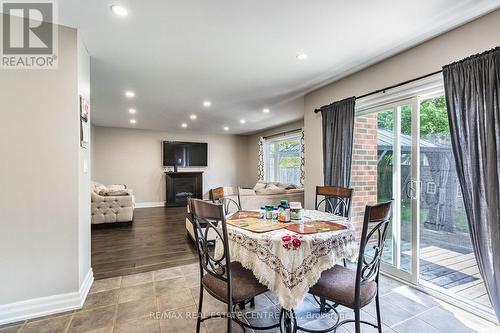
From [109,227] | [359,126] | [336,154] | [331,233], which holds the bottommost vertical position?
[109,227]

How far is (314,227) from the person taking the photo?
1.73m

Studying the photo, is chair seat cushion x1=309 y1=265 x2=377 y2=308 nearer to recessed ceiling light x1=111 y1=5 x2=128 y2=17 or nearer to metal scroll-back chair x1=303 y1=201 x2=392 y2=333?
metal scroll-back chair x1=303 y1=201 x2=392 y2=333

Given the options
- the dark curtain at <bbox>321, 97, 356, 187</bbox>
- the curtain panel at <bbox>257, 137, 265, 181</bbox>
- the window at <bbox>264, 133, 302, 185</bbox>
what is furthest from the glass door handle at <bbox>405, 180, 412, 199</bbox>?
the curtain panel at <bbox>257, 137, 265, 181</bbox>

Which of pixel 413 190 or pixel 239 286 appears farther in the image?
pixel 413 190

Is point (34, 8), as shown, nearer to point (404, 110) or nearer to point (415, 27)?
point (415, 27)

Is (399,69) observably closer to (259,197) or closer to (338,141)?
(338,141)

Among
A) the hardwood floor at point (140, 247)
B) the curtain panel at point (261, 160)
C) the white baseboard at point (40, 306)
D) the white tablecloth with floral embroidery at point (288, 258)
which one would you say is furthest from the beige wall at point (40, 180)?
the curtain panel at point (261, 160)

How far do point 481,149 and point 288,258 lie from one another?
1.73 meters

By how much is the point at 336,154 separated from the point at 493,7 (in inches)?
73.3

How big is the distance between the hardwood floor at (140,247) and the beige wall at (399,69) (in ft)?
7.09

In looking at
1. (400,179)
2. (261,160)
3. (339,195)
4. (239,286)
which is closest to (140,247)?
(239,286)

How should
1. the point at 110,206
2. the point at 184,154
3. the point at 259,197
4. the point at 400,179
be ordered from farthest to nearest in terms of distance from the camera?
1. the point at 184,154
2. the point at 110,206
3. the point at 259,197
4. the point at 400,179

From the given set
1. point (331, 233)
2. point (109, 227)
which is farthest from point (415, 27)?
point (109, 227)

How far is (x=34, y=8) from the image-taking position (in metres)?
1.86
